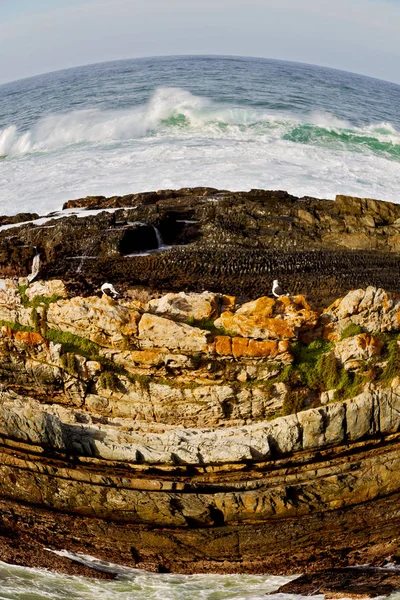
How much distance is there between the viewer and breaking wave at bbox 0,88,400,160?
24.8m

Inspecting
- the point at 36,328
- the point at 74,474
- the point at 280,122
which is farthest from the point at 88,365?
the point at 280,122

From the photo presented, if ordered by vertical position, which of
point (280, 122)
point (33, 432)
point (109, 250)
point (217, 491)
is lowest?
point (217, 491)

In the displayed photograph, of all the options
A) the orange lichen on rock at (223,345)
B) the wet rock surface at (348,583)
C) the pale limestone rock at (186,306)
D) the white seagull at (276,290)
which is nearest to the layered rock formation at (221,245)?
the white seagull at (276,290)

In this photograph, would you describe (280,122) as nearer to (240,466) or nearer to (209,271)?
(209,271)

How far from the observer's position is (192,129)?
2602 centimetres

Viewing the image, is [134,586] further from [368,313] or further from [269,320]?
[368,313]

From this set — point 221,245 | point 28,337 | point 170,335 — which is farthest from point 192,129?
point 170,335

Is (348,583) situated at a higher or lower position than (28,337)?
lower

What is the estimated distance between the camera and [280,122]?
2672 cm

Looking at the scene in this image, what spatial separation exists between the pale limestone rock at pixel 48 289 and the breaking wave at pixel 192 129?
16829 millimetres

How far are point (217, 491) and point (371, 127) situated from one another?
2493 centimetres

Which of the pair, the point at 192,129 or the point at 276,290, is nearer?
the point at 276,290

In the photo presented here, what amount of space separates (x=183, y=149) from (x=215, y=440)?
16723mm

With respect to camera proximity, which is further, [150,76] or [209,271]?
[150,76]
